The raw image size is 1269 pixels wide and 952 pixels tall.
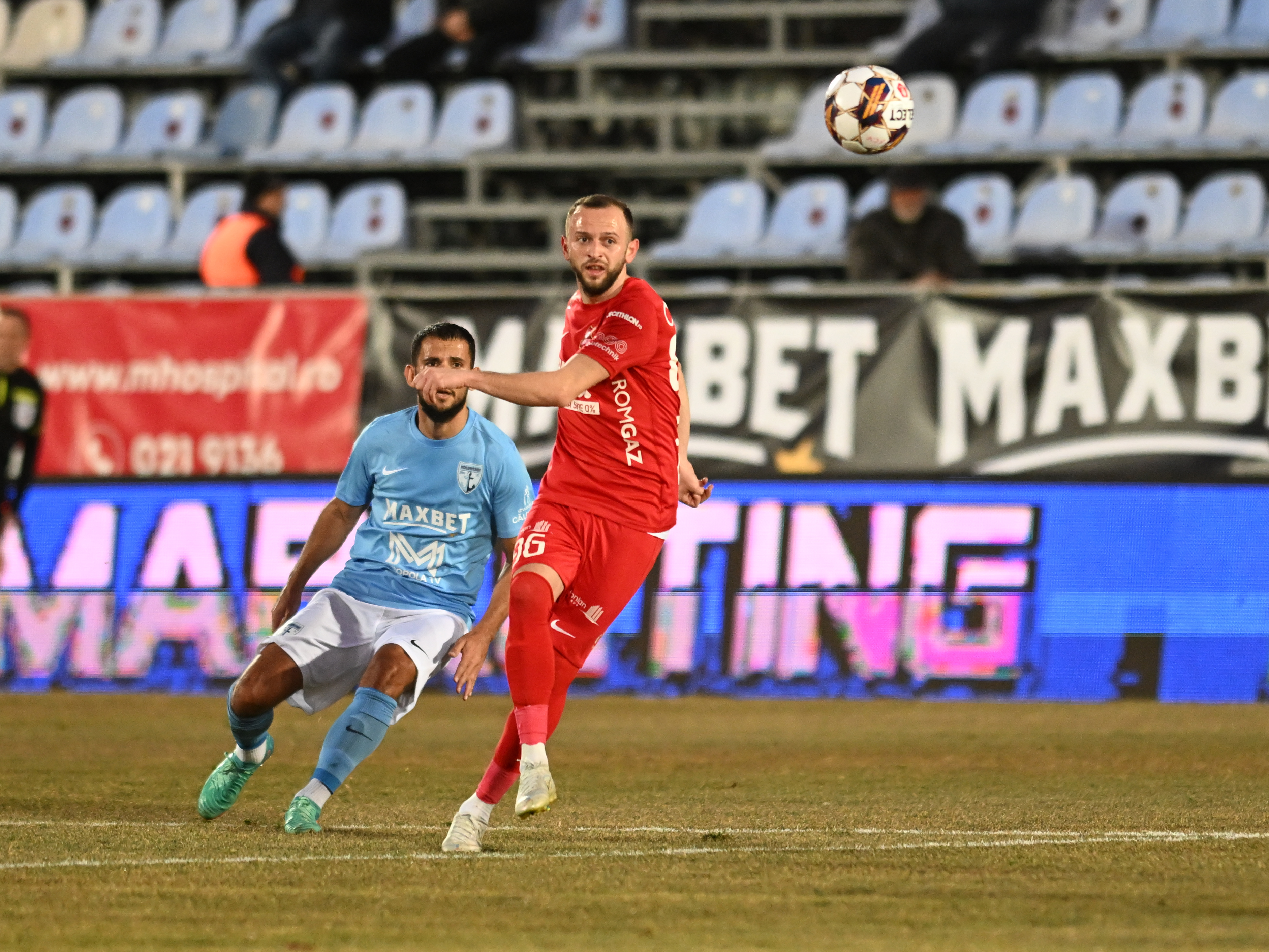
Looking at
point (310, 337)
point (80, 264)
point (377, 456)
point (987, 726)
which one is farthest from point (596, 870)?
point (80, 264)

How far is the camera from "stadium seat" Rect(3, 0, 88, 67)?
2178 centimetres

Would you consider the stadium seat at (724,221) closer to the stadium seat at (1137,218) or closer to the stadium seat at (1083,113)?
the stadium seat at (1083,113)

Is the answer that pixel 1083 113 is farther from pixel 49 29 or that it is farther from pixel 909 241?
pixel 49 29

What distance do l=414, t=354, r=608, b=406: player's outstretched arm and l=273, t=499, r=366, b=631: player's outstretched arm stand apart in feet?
3.58

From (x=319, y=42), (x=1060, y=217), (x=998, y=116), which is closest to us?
(x=1060, y=217)

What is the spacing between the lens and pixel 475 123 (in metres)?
19.7

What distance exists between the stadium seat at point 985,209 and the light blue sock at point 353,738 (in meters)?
10.7

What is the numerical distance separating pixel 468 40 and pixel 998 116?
5.62 metres

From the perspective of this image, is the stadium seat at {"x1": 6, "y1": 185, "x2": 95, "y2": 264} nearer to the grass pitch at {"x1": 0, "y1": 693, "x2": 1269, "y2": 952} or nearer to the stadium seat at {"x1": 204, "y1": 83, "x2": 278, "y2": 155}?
the stadium seat at {"x1": 204, "y1": 83, "x2": 278, "y2": 155}

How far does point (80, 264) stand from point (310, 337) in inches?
247

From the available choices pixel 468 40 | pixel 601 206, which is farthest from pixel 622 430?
pixel 468 40

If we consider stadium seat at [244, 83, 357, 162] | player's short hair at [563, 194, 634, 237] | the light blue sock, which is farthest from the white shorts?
stadium seat at [244, 83, 357, 162]

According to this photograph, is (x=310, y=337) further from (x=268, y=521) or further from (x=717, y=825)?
(x=717, y=825)

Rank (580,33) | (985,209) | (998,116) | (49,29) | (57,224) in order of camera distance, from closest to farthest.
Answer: (985,209) → (998,116) → (57,224) → (580,33) → (49,29)
